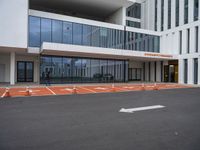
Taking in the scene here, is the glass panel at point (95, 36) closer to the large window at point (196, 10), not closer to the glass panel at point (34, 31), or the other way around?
the glass panel at point (34, 31)

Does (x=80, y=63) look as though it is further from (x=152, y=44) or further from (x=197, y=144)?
(x=197, y=144)

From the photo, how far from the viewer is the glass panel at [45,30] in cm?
2212

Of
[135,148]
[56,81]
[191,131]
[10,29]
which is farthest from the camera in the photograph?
[56,81]

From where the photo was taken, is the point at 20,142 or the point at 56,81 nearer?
the point at 20,142

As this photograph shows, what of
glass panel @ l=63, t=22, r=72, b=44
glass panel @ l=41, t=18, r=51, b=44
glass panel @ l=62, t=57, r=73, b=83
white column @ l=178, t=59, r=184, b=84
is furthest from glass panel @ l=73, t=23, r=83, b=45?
white column @ l=178, t=59, r=184, b=84

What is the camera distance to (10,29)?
1642 cm

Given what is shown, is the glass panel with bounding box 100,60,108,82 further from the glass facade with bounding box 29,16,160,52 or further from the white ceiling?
the white ceiling

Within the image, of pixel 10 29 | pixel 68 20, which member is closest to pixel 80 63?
pixel 68 20

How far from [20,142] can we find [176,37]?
27974 mm

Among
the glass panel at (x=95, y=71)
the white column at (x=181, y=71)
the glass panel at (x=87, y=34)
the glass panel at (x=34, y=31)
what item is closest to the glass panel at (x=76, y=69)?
the glass panel at (x=95, y=71)

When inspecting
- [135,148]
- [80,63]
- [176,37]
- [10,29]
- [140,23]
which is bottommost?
[135,148]

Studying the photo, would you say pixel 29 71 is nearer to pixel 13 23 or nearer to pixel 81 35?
pixel 81 35

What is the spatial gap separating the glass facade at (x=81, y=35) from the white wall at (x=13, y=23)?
458 centimetres

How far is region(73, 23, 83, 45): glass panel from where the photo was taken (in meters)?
23.8
